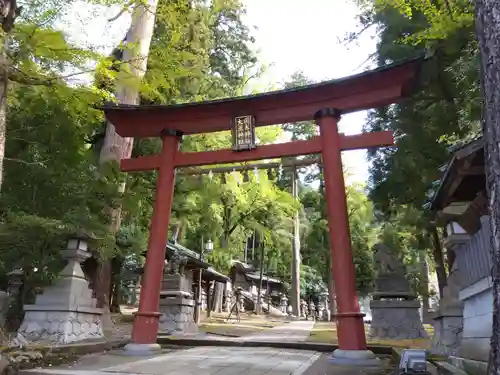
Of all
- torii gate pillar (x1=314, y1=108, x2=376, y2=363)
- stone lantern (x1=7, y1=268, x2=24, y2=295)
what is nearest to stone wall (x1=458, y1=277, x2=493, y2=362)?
torii gate pillar (x1=314, y1=108, x2=376, y2=363)

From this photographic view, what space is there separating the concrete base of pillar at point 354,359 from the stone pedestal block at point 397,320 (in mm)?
6296

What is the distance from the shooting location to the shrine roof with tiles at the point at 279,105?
8.09 meters

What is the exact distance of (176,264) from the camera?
46.2ft

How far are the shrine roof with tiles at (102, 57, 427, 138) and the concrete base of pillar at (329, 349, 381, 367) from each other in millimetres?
4615

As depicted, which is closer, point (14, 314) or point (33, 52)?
point (33, 52)

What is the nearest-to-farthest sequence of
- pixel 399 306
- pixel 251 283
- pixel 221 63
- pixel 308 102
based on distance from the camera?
pixel 308 102
pixel 399 306
pixel 221 63
pixel 251 283

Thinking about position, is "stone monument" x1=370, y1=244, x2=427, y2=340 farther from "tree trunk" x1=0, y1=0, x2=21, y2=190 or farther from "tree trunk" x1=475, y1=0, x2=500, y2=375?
"tree trunk" x1=0, y1=0, x2=21, y2=190

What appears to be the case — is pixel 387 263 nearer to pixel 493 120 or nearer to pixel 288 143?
pixel 288 143

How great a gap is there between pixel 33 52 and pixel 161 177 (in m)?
3.54

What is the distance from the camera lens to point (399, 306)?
1276cm

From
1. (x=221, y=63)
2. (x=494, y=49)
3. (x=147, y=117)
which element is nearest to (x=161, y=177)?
(x=147, y=117)

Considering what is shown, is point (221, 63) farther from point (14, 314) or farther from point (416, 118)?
point (14, 314)

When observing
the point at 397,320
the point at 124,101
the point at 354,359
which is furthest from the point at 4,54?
the point at 397,320

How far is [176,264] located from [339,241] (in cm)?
794
